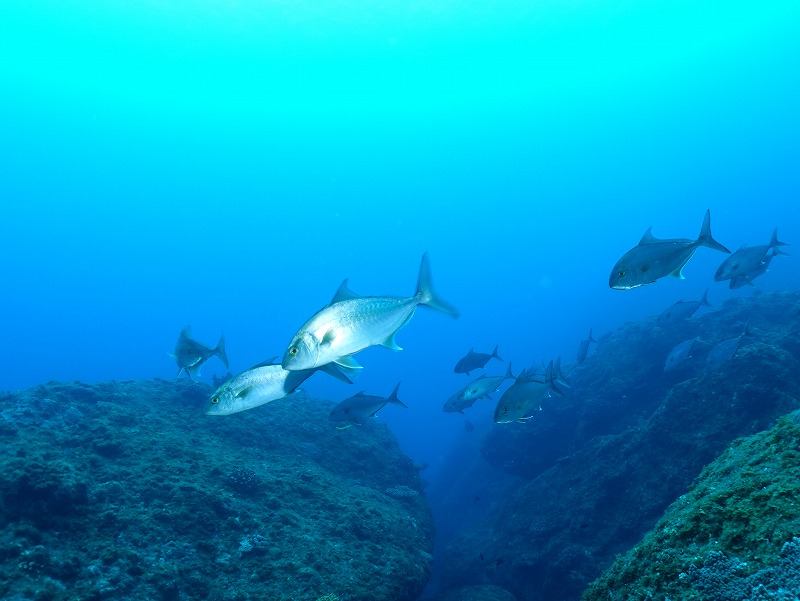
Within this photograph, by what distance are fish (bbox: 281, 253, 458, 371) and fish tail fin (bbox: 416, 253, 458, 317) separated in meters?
0.17

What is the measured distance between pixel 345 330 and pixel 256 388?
1.41 m

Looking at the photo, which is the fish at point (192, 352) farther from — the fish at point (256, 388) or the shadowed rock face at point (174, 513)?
the fish at point (256, 388)

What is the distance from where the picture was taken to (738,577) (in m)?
1.75

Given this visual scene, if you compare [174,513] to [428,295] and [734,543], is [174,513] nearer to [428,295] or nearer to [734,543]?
[428,295]

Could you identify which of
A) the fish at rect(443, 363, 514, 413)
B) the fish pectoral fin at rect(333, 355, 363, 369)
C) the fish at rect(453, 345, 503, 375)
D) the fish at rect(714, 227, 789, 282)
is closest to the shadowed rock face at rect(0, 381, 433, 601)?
the fish at rect(443, 363, 514, 413)

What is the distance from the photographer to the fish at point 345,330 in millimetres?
3602

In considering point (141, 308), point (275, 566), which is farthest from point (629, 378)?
point (141, 308)

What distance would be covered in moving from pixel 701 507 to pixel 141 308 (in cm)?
19717

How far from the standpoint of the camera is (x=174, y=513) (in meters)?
5.92

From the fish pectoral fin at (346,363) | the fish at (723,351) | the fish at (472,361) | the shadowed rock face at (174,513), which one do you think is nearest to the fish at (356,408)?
the shadowed rock face at (174,513)

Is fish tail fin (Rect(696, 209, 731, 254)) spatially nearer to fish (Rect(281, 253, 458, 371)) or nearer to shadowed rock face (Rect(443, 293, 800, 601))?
fish (Rect(281, 253, 458, 371))

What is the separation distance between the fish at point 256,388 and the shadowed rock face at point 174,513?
2491 mm

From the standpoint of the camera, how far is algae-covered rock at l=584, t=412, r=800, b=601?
1.70 m

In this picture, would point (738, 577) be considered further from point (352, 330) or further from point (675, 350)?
point (675, 350)
